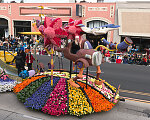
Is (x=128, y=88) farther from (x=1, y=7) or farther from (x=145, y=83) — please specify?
(x=1, y=7)

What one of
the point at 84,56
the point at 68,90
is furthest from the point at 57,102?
the point at 84,56

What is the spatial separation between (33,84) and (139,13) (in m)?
22.9

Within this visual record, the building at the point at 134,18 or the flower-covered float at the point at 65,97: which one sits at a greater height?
the building at the point at 134,18

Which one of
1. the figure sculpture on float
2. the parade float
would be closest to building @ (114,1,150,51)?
the parade float

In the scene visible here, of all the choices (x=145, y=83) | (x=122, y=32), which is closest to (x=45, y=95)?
(x=145, y=83)

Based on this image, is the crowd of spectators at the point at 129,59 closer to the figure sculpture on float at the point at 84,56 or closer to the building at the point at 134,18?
the building at the point at 134,18

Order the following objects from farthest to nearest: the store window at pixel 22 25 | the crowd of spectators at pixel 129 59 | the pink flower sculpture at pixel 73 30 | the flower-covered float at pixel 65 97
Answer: the store window at pixel 22 25, the crowd of spectators at pixel 129 59, the pink flower sculpture at pixel 73 30, the flower-covered float at pixel 65 97

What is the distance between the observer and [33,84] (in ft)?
25.5

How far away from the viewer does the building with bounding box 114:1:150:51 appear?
25.1 m

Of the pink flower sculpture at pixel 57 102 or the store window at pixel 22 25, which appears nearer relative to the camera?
the pink flower sculpture at pixel 57 102

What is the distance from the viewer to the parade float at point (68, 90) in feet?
21.1

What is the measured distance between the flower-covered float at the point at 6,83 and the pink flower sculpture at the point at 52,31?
122 inches

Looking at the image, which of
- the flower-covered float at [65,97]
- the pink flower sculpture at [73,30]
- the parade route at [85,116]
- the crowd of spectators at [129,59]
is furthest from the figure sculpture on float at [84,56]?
the crowd of spectators at [129,59]

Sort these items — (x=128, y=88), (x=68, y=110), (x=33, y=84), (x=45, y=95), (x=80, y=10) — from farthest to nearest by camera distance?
(x=80, y=10) → (x=128, y=88) → (x=33, y=84) → (x=45, y=95) → (x=68, y=110)
